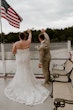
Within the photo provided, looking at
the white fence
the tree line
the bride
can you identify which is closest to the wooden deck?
the bride

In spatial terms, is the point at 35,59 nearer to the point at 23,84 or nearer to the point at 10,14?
the point at 10,14

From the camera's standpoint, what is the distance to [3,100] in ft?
26.1

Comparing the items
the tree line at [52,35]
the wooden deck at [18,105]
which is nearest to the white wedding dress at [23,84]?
the wooden deck at [18,105]

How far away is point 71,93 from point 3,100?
7.23 ft

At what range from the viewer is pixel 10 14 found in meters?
11.1

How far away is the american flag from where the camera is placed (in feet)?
36.3

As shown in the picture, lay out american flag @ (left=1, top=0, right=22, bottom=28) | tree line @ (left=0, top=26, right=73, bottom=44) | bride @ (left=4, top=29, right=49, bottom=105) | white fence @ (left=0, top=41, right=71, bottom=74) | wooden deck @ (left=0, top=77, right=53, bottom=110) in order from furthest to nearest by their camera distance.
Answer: tree line @ (left=0, top=26, right=73, bottom=44), white fence @ (left=0, top=41, right=71, bottom=74), american flag @ (left=1, top=0, right=22, bottom=28), bride @ (left=4, top=29, right=49, bottom=105), wooden deck @ (left=0, top=77, right=53, bottom=110)

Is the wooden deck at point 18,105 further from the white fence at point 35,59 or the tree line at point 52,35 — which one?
the tree line at point 52,35

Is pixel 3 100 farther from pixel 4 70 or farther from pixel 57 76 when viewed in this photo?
pixel 4 70

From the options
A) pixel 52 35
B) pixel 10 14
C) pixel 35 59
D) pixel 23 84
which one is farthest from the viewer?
pixel 52 35

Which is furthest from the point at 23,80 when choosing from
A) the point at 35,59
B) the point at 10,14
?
the point at 35,59

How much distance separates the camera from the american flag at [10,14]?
1107cm

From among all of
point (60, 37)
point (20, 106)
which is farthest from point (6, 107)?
point (60, 37)

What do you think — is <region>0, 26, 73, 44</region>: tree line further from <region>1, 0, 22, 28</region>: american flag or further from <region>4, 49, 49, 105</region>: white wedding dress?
<region>4, 49, 49, 105</region>: white wedding dress
